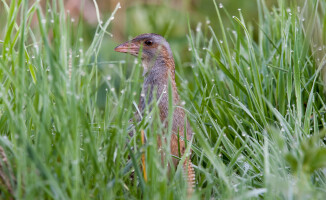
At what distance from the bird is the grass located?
0.34 feet

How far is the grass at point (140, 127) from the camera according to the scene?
215 centimetres

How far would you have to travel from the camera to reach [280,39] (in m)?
3.65

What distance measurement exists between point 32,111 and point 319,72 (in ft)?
6.04

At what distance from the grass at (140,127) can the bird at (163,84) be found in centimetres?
10

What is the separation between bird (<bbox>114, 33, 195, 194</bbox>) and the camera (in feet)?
10.4

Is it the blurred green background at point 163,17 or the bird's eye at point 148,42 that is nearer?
the bird's eye at point 148,42

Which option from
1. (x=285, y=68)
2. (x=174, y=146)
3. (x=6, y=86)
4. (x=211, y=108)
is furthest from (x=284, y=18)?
(x=6, y=86)

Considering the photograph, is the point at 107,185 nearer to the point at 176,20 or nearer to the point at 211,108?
the point at 211,108

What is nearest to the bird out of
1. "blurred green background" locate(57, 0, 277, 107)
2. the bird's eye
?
the bird's eye

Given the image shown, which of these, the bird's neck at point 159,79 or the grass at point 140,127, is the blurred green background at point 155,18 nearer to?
the bird's neck at point 159,79

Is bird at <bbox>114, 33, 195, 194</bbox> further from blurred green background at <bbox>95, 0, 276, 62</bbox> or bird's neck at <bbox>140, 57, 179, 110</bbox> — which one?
blurred green background at <bbox>95, 0, 276, 62</bbox>

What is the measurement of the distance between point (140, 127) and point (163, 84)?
2.54 ft

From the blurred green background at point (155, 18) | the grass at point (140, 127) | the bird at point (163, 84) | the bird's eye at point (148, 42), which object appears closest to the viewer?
the grass at point (140, 127)

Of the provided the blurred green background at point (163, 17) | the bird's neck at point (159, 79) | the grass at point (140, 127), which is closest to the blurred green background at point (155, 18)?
the blurred green background at point (163, 17)
